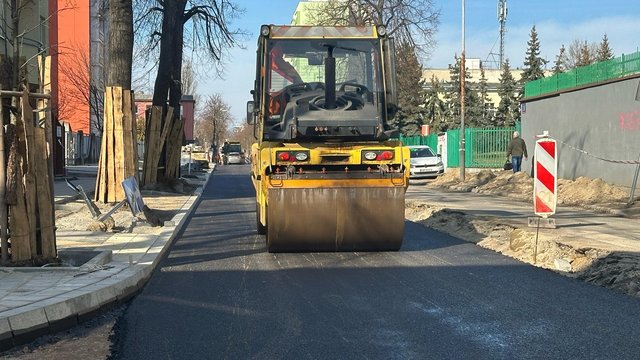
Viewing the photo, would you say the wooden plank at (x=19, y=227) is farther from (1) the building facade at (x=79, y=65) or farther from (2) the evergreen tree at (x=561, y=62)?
(2) the evergreen tree at (x=561, y=62)

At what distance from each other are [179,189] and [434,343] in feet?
57.2

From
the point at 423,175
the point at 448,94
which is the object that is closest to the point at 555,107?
the point at 423,175

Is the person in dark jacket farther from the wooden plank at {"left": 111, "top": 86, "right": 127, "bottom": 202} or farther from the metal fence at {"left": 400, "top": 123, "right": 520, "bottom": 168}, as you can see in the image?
the wooden plank at {"left": 111, "top": 86, "right": 127, "bottom": 202}

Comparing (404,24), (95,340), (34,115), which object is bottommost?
(95,340)

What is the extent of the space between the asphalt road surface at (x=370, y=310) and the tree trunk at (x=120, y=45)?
8921 millimetres

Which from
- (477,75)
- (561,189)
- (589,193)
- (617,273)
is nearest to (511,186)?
(561,189)

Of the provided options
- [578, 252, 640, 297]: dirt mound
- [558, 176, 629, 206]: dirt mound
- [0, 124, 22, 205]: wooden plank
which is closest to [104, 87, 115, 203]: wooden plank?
[0, 124, 22, 205]: wooden plank

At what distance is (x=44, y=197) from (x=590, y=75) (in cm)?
1738

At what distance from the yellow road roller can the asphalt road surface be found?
506 mm

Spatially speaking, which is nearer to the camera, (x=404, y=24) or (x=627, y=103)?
(x=627, y=103)

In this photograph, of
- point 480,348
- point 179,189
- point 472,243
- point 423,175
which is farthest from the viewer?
point 423,175

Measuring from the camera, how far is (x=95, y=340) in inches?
215

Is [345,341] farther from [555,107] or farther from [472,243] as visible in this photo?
[555,107]

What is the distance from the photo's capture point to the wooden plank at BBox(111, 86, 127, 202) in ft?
45.7
